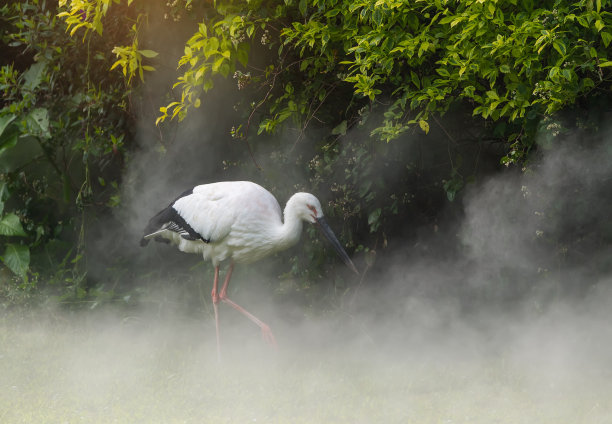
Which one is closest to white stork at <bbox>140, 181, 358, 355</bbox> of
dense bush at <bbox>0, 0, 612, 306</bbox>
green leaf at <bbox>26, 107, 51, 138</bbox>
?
dense bush at <bbox>0, 0, 612, 306</bbox>

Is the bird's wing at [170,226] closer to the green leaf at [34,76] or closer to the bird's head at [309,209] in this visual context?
the bird's head at [309,209]

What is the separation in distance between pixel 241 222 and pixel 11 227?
2405 mm

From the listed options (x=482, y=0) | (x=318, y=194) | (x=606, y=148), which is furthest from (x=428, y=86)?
(x=318, y=194)

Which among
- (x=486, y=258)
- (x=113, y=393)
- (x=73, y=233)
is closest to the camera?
(x=113, y=393)

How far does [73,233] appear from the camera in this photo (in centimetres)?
681

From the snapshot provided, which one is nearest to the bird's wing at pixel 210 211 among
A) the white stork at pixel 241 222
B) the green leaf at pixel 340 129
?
the white stork at pixel 241 222

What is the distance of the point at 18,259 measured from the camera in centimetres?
602

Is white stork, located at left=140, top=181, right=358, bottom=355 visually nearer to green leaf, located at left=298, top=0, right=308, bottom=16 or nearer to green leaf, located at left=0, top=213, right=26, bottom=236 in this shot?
green leaf, located at left=298, top=0, right=308, bottom=16

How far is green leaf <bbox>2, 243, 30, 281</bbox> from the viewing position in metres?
5.98

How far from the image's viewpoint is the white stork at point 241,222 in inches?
183

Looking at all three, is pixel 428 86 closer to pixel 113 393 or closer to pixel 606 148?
pixel 606 148

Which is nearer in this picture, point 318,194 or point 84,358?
point 84,358

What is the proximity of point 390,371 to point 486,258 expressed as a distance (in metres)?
1.04

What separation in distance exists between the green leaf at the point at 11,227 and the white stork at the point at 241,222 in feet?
5.34
